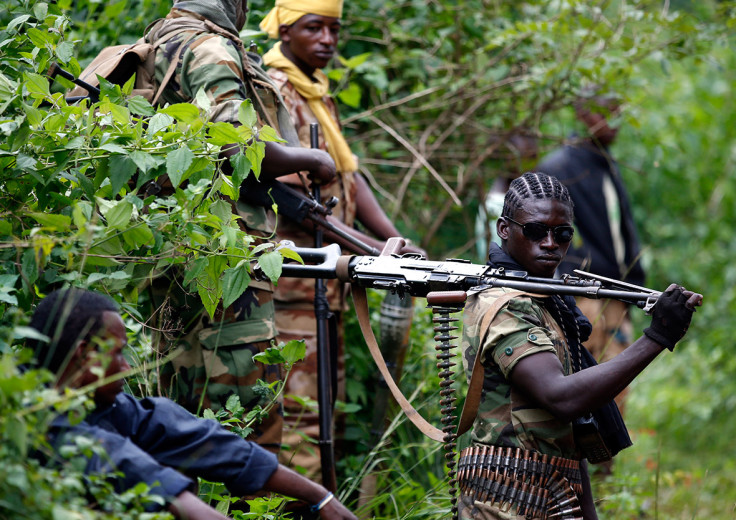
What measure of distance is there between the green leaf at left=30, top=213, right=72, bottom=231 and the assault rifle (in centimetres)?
78

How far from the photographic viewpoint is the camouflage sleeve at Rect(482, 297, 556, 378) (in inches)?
108

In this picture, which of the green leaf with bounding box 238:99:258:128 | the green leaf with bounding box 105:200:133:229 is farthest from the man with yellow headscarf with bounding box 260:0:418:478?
the green leaf with bounding box 105:200:133:229

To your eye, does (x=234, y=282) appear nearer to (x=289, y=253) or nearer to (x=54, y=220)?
(x=289, y=253)

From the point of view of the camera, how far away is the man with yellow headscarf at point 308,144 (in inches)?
166

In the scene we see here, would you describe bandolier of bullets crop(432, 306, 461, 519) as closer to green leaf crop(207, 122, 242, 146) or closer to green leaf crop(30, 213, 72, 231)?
green leaf crop(207, 122, 242, 146)

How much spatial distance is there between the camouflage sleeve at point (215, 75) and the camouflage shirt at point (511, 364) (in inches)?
45.8

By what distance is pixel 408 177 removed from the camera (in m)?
5.78

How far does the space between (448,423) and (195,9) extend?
1.91 metres

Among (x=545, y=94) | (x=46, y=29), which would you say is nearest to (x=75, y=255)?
(x=46, y=29)

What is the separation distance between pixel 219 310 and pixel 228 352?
163mm

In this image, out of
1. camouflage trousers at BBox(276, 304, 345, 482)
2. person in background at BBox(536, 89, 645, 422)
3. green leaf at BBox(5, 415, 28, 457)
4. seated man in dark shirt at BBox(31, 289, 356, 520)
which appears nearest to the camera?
green leaf at BBox(5, 415, 28, 457)

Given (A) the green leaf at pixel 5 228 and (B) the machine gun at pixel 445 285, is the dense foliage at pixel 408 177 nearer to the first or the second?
(A) the green leaf at pixel 5 228

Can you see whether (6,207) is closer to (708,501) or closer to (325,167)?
(325,167)

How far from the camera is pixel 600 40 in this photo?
19.1 ft
